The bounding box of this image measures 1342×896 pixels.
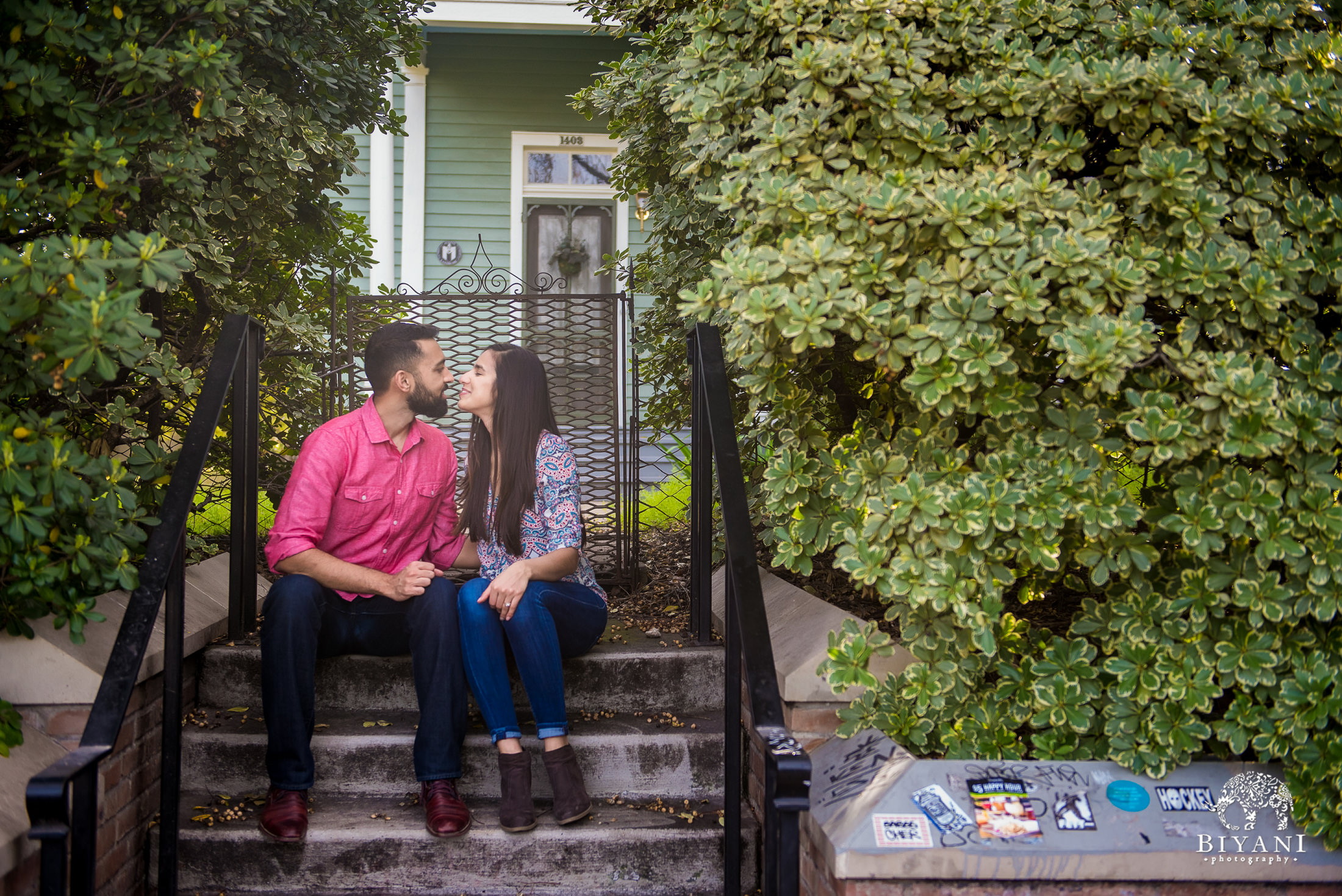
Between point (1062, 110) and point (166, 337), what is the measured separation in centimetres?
280

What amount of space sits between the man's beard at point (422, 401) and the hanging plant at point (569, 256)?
4.71 meters

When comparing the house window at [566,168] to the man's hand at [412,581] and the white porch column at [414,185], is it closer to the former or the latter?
the white porch column at [414,185]

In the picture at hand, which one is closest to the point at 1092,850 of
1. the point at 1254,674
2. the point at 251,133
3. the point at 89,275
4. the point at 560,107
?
the point at 1254,674

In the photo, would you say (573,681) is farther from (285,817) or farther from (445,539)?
(285,817)

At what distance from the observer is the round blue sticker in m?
1.81

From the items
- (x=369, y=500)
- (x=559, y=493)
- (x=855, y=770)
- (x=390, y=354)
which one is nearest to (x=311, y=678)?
(x=369, y=500)

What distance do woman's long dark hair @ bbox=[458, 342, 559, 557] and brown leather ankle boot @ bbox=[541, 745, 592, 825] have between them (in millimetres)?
610

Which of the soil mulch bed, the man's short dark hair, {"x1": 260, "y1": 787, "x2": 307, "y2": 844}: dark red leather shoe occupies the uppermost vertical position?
the man's short dark hair

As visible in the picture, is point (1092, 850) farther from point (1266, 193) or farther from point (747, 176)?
point (747, 176)

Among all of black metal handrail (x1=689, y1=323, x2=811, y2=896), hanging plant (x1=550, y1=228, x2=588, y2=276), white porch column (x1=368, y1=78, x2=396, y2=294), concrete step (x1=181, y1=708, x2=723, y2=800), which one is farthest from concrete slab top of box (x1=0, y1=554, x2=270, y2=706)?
hanging plant (x1=550, y1=228, x2=588, y2=276)

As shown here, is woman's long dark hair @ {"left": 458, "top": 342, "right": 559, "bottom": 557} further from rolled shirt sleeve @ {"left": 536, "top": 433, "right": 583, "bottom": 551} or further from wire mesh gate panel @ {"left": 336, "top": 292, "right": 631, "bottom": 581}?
wire mesh gate panel @ {"left": 336, "top": 292, "right": 631, "bottom": 581}

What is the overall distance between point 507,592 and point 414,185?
530 centimetres

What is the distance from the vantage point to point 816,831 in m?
1.95

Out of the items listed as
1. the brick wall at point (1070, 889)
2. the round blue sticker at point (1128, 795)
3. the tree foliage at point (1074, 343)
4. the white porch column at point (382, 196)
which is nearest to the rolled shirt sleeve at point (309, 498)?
the tree foliage at point (1074, 343)
